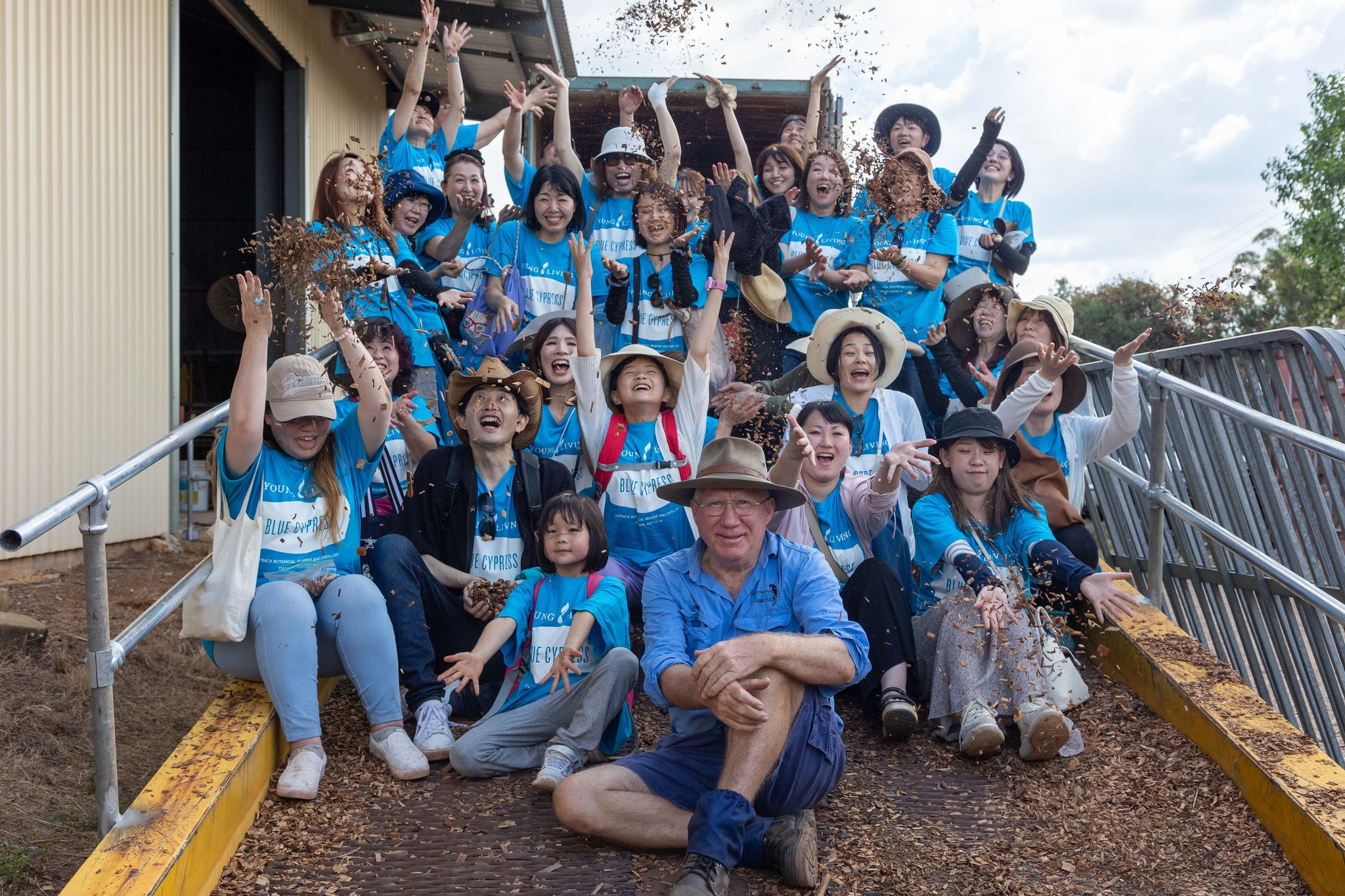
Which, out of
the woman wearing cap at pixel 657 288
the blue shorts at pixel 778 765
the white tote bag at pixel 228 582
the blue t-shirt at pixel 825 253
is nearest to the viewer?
the blue shorts at pixel 778 765

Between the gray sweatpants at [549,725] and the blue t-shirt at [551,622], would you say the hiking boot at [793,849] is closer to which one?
the gray sweatpants at [549,725]

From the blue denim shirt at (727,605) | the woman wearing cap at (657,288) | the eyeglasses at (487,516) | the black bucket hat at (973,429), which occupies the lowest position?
the blue denim shirt at (727,605)

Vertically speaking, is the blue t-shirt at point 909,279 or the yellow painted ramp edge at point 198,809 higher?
the blue t-shirt at point 909,279

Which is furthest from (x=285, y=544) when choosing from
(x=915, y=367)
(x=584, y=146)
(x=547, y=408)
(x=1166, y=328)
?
(x=584, y=146)

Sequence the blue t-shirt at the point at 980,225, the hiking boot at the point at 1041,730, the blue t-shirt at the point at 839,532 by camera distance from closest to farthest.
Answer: the hiking boot at the point at 1041,730
the blue t-shirt at the point at 839,532
the blue t-shirt at the point at 980,225

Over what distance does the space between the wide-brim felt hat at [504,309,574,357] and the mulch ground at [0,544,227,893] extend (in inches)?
88.8

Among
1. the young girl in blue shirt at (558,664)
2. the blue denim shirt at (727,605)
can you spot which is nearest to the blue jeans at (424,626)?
the young girl in blue shirt at (558,664)

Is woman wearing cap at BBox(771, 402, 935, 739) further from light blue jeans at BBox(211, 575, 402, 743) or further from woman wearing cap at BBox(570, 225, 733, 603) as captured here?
light blue jeans at BBox(211, 575, 402, 743)

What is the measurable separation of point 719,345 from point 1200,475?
2445 mm

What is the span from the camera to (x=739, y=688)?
2812 millimetres

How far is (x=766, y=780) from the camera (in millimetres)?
2965

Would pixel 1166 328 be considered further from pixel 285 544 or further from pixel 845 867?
pixel 285 544

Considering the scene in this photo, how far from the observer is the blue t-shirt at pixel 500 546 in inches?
160

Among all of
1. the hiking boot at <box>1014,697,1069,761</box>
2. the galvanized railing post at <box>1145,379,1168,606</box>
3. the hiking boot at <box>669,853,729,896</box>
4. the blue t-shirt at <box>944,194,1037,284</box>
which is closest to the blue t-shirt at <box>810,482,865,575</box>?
the hiking boot at <box>1014,697,1069,761</box>
